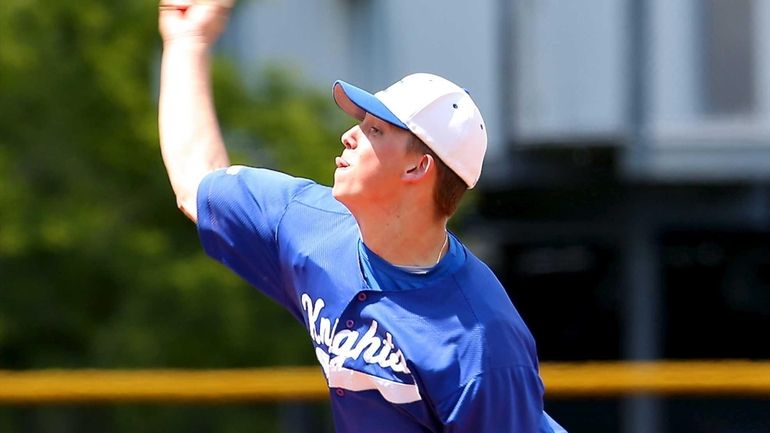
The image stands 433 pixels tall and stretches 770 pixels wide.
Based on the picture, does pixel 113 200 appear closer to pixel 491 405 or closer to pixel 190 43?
pixel 190 43

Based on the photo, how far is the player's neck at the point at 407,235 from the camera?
3076mm

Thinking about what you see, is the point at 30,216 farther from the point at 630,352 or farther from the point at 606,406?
the point at 630,352

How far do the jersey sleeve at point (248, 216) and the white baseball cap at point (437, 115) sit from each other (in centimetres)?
38

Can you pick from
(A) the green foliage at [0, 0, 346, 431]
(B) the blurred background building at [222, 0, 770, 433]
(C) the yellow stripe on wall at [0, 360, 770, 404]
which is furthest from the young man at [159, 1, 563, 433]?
(B) the blurred background building at [222, 0, 770, 433]

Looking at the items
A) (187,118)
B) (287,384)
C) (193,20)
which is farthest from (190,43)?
(287,384)

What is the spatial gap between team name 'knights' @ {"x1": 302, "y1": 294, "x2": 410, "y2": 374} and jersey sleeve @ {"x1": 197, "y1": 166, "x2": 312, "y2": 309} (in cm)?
18

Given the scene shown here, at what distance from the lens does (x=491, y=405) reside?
2.89 metres

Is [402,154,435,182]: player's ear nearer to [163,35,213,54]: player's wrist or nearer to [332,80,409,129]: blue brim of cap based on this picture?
[332,80,409,129]: blue brim of cap

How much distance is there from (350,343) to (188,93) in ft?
2.36

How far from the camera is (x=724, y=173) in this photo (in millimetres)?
10719

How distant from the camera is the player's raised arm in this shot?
11.1ft

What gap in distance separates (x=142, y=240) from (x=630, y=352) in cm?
457

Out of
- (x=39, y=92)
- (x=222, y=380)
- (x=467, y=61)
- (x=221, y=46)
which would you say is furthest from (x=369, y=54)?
(x=222, y=380)

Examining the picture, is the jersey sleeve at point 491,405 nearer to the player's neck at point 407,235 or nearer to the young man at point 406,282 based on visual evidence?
the young man at point 406,282
